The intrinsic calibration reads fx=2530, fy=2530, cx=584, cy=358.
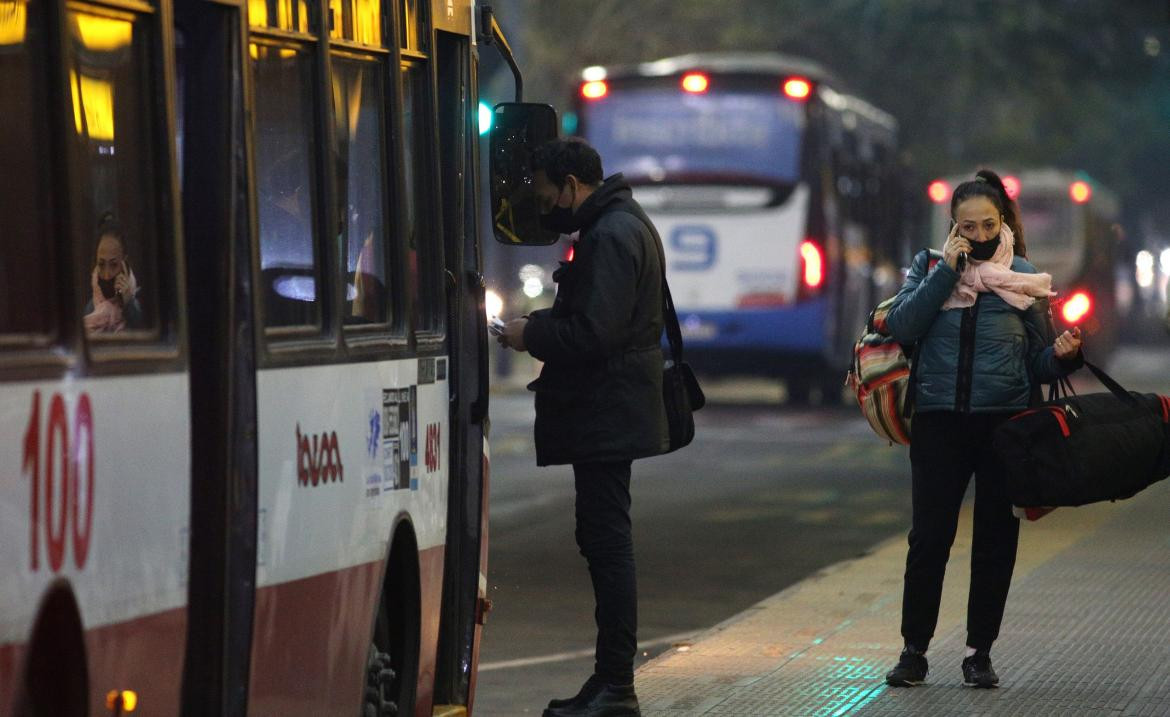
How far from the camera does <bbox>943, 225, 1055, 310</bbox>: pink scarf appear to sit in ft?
25.9

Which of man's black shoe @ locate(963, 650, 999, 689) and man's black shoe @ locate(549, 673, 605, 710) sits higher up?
man's black shoe @ locate(549, 673, 605, 710)

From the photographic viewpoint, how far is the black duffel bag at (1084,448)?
303 inches

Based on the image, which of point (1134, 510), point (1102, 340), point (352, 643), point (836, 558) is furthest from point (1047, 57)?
point (352, 643)

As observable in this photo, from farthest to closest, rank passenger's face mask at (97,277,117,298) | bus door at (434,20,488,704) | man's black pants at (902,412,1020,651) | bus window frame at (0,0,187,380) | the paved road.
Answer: the paved road
man's black pants at (902,412,1020,651)
bus door at (434,20,488,704)
passenger's face mask at (97,277,117,298)
bus window frame at (0,0,187,380)

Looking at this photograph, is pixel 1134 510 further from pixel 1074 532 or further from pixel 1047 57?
pixel 1047 57

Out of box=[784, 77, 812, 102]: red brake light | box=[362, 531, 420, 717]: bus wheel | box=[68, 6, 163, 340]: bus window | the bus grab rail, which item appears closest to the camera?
box=[68, 6, 163, 340]: bus window

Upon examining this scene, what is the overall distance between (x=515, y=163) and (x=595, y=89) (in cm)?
1987

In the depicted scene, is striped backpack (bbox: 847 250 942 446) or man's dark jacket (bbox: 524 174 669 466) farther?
striped backpack (bbox: 847 250 942 446)

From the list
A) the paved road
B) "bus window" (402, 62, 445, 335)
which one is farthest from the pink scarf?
the paved road

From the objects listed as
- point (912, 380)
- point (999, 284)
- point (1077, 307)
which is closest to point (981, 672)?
point (912, 380)

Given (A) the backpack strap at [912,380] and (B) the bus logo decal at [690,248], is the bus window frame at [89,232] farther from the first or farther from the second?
(B) the bus logo decal at [690,248]

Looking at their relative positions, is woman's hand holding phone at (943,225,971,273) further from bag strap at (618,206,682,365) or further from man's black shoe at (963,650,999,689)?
man's black shoe at (963,650,999,689)

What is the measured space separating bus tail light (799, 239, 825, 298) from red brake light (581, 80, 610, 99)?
2.68 meters

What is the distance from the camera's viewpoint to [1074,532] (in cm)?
1389
